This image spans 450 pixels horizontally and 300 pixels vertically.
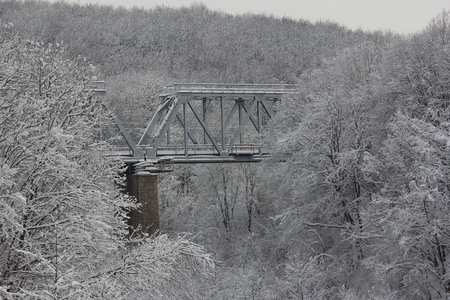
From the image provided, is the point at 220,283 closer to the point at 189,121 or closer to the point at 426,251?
the point at 426,251

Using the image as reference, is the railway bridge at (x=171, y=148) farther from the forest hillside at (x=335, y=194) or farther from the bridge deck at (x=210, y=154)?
the forest hillside at (x=335, y=194)

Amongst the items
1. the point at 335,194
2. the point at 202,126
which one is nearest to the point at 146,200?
the point at 202,126

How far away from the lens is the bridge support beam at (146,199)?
100 ft

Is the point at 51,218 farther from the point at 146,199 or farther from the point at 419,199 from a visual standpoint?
the point at 146,199

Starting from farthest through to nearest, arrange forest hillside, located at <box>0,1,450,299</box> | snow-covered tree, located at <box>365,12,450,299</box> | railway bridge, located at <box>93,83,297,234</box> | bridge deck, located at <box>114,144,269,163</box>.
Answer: bridge deck, located at <box>114,144,269,163</box>
railway bridge, located at <box>93,83,297,234</box>
forest hillside, located at <box>0,1,450,299</box>
snow-covered tree, located at <box>365,12,450,299</box>

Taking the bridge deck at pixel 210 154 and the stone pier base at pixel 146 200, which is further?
the bridge deck at pixel 210 154

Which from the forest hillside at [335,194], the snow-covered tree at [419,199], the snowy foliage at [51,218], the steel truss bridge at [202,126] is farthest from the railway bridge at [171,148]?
the snowy foliage at [51,218]

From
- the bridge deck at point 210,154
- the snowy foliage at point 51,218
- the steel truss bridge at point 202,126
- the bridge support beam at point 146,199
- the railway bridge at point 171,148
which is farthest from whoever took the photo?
the bridge deck at point 210,154

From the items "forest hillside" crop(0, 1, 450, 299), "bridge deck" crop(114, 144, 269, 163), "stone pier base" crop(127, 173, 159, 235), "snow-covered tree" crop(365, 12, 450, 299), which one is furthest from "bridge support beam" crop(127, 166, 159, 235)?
"snow-covered tree" crop(365, 12, 450, 299)

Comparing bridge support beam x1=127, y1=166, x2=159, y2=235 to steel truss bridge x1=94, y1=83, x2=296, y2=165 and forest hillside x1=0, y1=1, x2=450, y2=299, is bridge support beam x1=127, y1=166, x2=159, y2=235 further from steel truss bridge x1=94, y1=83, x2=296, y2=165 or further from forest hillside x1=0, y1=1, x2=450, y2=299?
forest hillside x1=0, y1=1, x2=450, y2=299

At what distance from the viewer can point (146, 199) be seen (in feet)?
101

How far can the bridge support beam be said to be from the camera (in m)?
30.5

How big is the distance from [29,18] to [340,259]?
91.5 m

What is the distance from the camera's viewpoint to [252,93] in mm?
34750
